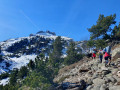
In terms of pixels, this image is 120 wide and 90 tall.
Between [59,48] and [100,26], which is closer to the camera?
[100,26]

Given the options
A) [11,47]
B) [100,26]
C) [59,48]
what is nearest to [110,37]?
[100,26]

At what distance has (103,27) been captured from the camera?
21.6m

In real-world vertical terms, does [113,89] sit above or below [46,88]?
below

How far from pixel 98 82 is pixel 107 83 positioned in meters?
0.51

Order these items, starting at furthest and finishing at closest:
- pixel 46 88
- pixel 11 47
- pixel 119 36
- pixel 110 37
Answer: pixel 11 47 → pixel 110 37 → pixel 119 36 → pixel 46 88

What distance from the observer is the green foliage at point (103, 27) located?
21.5 m

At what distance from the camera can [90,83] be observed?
20.9 feet

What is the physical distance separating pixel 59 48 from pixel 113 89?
34.9 meters

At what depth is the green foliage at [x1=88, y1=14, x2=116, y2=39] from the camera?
21469 mm

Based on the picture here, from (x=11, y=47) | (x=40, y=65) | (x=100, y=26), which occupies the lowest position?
(x=40, y=65)

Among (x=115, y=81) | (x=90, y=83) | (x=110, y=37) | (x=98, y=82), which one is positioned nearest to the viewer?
(x=115, y=81)

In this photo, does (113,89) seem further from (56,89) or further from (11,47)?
(11,47)

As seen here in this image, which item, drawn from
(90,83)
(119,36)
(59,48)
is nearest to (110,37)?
(119,36)

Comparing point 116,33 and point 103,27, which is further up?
point 103,27
